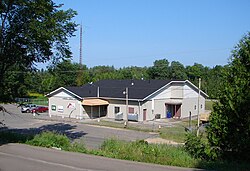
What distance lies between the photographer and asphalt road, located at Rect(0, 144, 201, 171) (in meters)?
9.31

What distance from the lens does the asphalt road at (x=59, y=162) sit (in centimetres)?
931

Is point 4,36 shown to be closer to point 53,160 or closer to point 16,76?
point 16,76

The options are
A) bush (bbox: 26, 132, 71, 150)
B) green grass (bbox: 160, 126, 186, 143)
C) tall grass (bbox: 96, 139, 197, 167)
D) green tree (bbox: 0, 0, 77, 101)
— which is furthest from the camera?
green grass (bbox: 160, 126, 186, 143)

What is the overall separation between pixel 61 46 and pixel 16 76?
3428 mm

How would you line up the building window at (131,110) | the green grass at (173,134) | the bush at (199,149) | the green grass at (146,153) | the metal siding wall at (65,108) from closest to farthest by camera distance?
the green grass at (146,153), the bush at (199,149), the green grass at (173,134), the building window at (131,110), the metal siding wall at (65,108)

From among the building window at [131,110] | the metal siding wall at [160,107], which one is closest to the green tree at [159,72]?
the metal siding wall at [160,107]

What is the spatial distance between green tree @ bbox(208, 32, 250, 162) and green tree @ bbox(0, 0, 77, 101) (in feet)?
34.0

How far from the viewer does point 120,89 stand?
46375mm

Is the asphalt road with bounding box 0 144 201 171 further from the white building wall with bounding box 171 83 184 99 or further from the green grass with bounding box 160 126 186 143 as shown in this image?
the white building wall with bounding box 171 83 184 99

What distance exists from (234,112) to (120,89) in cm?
3652

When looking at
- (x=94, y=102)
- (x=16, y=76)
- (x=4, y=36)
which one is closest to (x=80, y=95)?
(x=94, y=102)

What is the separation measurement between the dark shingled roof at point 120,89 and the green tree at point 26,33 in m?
23.7

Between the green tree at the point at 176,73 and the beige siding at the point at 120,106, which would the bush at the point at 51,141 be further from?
the green tree at the point at 176,73

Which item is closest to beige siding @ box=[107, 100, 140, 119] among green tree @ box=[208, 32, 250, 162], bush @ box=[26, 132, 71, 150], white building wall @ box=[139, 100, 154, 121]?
white building wall @ box=[139, 100, 154, 121]
